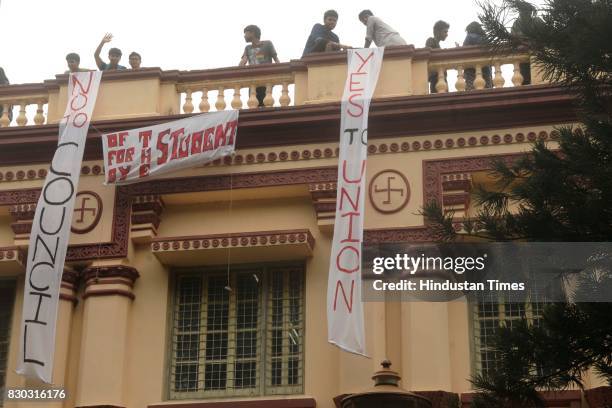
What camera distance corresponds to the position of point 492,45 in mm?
13984

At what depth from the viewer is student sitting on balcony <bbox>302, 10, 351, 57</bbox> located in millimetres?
18656

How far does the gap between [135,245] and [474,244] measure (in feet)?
17.5

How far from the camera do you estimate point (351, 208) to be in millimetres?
16594

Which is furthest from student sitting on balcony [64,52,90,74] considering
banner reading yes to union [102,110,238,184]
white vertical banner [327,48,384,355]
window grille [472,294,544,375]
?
window grille [472,294,544,375]

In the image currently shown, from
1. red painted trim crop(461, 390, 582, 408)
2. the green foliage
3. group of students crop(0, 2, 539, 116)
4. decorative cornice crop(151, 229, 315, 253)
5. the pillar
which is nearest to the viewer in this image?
the green foliage

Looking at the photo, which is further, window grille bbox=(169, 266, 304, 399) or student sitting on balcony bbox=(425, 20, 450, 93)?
student sitting on balcony bbox=(425, 20, 450, 93)

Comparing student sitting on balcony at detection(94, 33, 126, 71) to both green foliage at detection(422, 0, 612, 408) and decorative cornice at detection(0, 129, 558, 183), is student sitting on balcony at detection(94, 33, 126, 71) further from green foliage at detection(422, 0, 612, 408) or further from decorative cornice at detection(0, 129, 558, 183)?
green foliage at detection(422, 0, 612, 408)

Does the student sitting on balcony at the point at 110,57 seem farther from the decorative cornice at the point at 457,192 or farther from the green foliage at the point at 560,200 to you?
the green foliage at the point at 560,200

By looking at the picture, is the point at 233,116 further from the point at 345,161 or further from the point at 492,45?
the point at 492,45

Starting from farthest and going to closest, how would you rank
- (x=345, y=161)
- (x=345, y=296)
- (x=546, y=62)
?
1. (x=345, y=161)
2. (x=345, y=296)
3. (x=546, y=62)

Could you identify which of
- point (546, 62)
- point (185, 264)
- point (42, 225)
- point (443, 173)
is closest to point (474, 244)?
point (546, 62)

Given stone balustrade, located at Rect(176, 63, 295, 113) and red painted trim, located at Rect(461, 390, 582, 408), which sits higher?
stone balustrade, located at Rect(176, 63, 295, 113)

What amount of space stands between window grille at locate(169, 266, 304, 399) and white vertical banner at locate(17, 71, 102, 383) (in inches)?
60.9

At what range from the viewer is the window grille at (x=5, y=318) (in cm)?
1720
